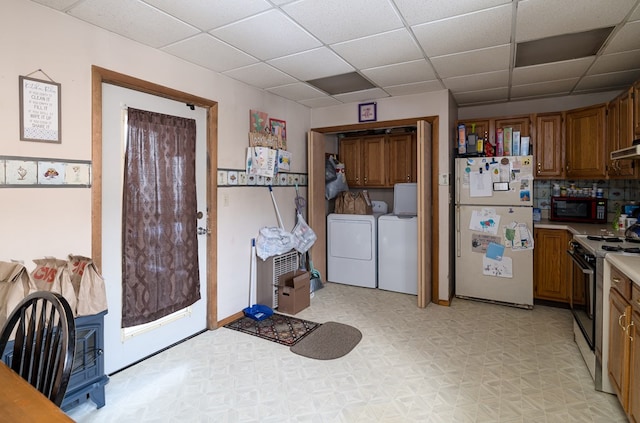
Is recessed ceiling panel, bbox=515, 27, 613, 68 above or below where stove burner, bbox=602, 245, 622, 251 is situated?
above

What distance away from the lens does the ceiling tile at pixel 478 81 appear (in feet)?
11.2

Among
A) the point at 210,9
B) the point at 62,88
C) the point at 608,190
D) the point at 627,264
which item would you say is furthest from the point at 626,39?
the point at 62,88

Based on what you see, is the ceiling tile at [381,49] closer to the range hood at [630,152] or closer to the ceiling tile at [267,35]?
the ceiling tile at [267,35]

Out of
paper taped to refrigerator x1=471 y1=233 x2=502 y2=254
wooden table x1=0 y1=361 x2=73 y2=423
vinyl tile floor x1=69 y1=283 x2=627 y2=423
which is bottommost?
vinyl tile floor x1=69 y1=283 x2=627 y2=423

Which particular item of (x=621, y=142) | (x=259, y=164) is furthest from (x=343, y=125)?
(x=621, y=142)

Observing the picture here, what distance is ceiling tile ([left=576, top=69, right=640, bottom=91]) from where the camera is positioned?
3394mm

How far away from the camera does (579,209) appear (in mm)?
3928

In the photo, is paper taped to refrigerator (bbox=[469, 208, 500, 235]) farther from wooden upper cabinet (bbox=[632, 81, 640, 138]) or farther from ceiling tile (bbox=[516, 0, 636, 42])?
ceiling tile (bbox=[516, 0, 636, 42])

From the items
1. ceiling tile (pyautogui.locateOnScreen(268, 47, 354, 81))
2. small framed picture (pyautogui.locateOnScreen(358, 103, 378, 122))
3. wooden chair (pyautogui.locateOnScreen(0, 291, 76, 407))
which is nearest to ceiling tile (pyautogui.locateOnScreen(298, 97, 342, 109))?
small framed picture (pyautogui.locateOnScreen(358, 103, 378, 122))

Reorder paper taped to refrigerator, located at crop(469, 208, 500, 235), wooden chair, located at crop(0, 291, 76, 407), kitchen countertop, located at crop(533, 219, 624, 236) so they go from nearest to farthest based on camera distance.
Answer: wooden chair, located at crop(0, 291, 76, 407) < kitchen countertop, located at crop(533, 219, 624, 236) < paper taped to refrigerator, located at crop(469, 208, 500, 235)

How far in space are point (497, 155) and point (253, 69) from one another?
113 inches

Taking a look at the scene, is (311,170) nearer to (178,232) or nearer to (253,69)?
(253,69)

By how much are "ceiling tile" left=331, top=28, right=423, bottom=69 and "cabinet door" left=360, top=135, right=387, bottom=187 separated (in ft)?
6.49

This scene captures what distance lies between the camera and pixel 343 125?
4.51 m
